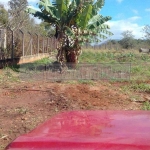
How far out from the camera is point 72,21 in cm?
1593

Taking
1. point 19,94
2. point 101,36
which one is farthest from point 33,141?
point 101,36

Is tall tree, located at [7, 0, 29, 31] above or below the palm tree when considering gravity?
above

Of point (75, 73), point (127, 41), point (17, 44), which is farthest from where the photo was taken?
point (127, 41)

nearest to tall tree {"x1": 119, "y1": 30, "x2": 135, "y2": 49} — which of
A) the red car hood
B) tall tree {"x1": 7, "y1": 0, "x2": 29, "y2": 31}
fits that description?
tall tree {"x1": 7, "y1": 0, "x2": 29, "y2": 31}

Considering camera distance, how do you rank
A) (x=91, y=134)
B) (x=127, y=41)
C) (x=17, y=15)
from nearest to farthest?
(x=91, y=134) → (x=17, y=15) → (x=127, y=41)

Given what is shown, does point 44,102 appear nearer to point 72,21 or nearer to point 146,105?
point 146,105

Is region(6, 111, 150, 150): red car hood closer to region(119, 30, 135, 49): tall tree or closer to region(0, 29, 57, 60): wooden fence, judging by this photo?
region(0, 29, 57, 60): wooden fence

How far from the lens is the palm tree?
607 inches

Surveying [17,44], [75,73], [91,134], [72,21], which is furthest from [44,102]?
[17,44]

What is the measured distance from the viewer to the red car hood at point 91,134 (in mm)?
1719

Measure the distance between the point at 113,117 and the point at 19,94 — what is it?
685 centimetres

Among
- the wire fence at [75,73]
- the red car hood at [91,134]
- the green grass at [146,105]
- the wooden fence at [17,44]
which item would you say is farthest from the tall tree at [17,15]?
the red car hood at [91,134]

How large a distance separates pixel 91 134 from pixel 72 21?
1426cm

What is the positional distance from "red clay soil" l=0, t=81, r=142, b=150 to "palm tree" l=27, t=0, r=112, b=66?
5.00 meters
